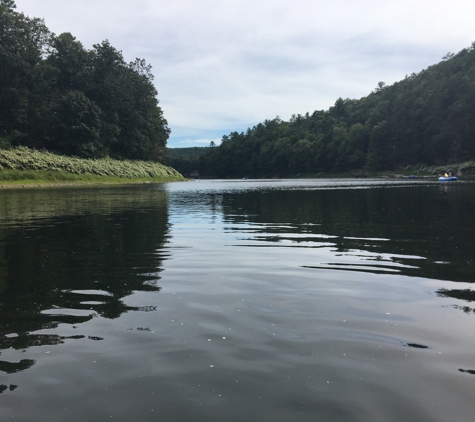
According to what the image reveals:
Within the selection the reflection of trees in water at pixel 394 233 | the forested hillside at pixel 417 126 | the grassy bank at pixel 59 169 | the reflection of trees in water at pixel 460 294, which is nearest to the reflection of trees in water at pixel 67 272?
the reflection of trees in water at pixel 394 233

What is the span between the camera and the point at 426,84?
138125 millimetres

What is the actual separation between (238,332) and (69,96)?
8747cm

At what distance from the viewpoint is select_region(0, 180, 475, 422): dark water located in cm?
416

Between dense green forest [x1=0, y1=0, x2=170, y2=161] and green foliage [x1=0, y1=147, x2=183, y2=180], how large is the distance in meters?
4.91

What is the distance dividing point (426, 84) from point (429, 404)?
508ft

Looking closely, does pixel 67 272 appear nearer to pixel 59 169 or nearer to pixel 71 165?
pixel 59 169

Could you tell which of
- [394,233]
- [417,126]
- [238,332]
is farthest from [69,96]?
[417,126]

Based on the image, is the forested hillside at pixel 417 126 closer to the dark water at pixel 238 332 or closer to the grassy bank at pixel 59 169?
the grassy bank at pixel 59 169

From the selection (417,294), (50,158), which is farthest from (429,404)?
(50,158)

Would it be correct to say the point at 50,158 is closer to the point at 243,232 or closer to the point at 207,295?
the point at 243,232

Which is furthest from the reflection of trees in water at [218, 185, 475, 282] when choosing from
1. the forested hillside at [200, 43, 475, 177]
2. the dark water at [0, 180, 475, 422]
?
the forested hillside at [200, 43, 475, 177]

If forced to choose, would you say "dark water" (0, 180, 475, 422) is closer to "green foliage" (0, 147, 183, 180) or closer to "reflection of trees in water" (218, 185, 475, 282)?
"reflection of trees in water" (218, 185, 475, 282)

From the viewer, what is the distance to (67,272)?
32.4 ft

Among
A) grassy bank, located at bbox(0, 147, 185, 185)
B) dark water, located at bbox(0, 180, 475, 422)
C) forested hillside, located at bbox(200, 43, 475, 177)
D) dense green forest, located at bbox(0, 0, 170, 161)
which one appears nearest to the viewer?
dark water, located at bbox(0, 180, 475, 422)
